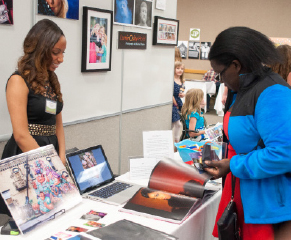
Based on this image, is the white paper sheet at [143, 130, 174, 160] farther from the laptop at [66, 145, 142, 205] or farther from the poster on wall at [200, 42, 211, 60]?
the poster on wall at [200, 42, 211, 60]

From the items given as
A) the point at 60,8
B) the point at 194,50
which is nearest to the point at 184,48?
the point at 194,50

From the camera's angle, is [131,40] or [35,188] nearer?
[35,188]

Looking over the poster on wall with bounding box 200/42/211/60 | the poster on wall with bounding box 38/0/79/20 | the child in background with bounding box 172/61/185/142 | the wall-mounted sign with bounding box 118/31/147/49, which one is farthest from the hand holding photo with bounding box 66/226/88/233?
the poster on wall with bounding box 200/42/211/60

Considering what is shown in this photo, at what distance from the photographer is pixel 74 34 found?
102 inches

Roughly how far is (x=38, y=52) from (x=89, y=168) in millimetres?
624

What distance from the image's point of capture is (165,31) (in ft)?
12.0

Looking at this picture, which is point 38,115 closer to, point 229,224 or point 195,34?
point 229,224

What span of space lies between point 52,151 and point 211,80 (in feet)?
24.0

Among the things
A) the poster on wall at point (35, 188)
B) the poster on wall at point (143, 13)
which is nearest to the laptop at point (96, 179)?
the poster on wall at point (35, 188)

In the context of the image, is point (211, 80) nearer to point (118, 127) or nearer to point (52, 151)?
point (118, 127)

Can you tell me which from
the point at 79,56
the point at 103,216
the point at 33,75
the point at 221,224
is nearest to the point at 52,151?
the point at 103,216

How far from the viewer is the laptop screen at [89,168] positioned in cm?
172

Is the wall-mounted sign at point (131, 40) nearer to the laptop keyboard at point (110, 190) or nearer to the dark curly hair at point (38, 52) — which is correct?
the dark curly hair at point (38, 52)

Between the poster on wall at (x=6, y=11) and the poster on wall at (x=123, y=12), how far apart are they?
102 cm
